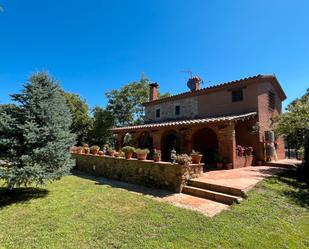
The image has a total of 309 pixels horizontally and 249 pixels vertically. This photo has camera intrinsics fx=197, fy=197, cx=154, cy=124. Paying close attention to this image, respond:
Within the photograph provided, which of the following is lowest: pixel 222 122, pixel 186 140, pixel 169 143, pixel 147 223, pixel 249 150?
pixel 147 223

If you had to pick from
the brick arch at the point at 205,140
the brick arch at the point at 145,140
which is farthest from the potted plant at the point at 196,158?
the brick arch at the point at 145,140

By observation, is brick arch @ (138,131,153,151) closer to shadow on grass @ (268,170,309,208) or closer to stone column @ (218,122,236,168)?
stone column @ (218,122,236,168)

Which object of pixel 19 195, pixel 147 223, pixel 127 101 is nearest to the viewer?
pixel 147 223

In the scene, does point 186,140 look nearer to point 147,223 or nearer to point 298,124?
point 298,124

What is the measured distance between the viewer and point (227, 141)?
11617mm

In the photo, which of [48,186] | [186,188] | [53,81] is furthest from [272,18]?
[48,186]

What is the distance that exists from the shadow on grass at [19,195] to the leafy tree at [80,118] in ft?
60.8

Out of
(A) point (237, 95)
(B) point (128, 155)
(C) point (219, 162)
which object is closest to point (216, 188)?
(C) point (219, 162)

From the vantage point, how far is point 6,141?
23.3ft

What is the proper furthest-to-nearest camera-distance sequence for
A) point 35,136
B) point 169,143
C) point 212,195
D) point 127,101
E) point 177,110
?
point 127,101 < point 177,110 < point 169,143 < point 35,136 < point 212,195

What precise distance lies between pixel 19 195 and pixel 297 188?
11.3 meters

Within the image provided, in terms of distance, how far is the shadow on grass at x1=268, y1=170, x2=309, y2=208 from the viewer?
6.68m

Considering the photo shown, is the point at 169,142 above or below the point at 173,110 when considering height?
below

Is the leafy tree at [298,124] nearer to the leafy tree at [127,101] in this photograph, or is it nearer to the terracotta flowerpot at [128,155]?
the terracotta flowerpot at [128,155]
